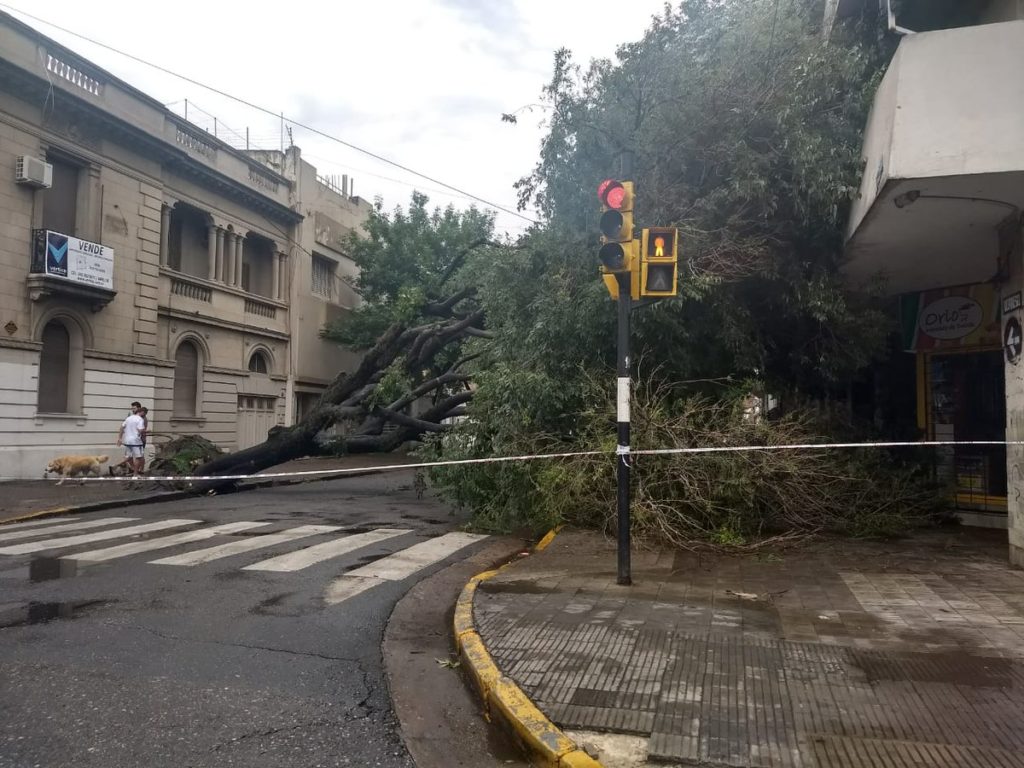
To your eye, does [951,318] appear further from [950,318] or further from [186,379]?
[186,379]

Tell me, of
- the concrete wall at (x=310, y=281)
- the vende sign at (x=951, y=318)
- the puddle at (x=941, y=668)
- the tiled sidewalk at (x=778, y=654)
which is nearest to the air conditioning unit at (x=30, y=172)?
the concrete wall at (x=310, y=281)

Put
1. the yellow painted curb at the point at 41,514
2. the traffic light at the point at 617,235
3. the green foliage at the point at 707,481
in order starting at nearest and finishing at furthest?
the traffic light at the point at 617,235 → the green foliage at the point at 707,481 → the yellow painted curb at the point at 41,514

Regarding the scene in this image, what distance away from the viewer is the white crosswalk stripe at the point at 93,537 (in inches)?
356

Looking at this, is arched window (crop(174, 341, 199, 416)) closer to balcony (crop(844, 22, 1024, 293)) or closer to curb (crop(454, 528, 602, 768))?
curb (crop(454, 528, 602, 768))

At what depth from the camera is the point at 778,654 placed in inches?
195

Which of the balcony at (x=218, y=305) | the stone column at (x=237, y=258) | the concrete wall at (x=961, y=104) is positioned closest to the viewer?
the concrete wall at (x=961, y=104)

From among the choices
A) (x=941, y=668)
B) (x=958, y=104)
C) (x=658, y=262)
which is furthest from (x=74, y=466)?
(x=958, y=104)

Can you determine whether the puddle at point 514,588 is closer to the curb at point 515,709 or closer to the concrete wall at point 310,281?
the curb at point 515,709

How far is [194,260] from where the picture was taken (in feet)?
78.2

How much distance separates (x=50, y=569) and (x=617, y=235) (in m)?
6.39

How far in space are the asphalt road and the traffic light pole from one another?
2059mm

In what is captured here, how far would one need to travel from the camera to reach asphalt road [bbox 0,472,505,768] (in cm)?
385

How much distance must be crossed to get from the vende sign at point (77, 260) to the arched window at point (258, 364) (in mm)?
7146

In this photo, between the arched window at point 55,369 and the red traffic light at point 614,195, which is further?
the arched window at point 55,369
